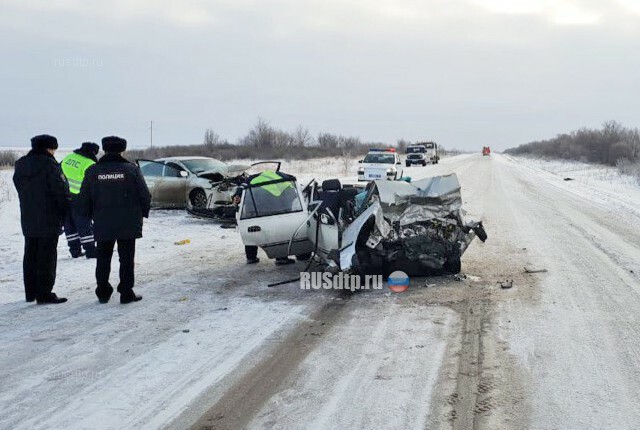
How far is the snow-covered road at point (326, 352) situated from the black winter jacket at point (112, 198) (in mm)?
853

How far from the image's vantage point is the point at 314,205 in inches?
322

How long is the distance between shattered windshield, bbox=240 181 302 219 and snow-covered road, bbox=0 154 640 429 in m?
0.87

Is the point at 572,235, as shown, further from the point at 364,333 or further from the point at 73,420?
the point at 73,420

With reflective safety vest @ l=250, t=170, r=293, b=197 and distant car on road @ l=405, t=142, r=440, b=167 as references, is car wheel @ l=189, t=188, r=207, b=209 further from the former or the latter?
distant car on road @ l=405, t=142, r=440, b=167

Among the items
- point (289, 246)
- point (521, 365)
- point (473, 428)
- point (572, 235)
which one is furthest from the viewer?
point (572, 235)

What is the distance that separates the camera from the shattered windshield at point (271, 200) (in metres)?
8.12

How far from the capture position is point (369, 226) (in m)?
7.25

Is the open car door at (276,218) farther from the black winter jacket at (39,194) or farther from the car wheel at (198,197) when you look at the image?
the car wheel at (198,197)

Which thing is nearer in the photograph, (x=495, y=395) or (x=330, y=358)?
(x=495, y=395)

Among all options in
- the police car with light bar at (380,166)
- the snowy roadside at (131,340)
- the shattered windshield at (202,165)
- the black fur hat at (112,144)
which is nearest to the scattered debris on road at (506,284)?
the snowy roadside at (131,340)

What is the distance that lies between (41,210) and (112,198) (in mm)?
794

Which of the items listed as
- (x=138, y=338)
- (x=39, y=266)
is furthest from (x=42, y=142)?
(x=138, y=338)

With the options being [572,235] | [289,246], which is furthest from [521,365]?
[572,235]

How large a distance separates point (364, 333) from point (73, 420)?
2641 millimetres
